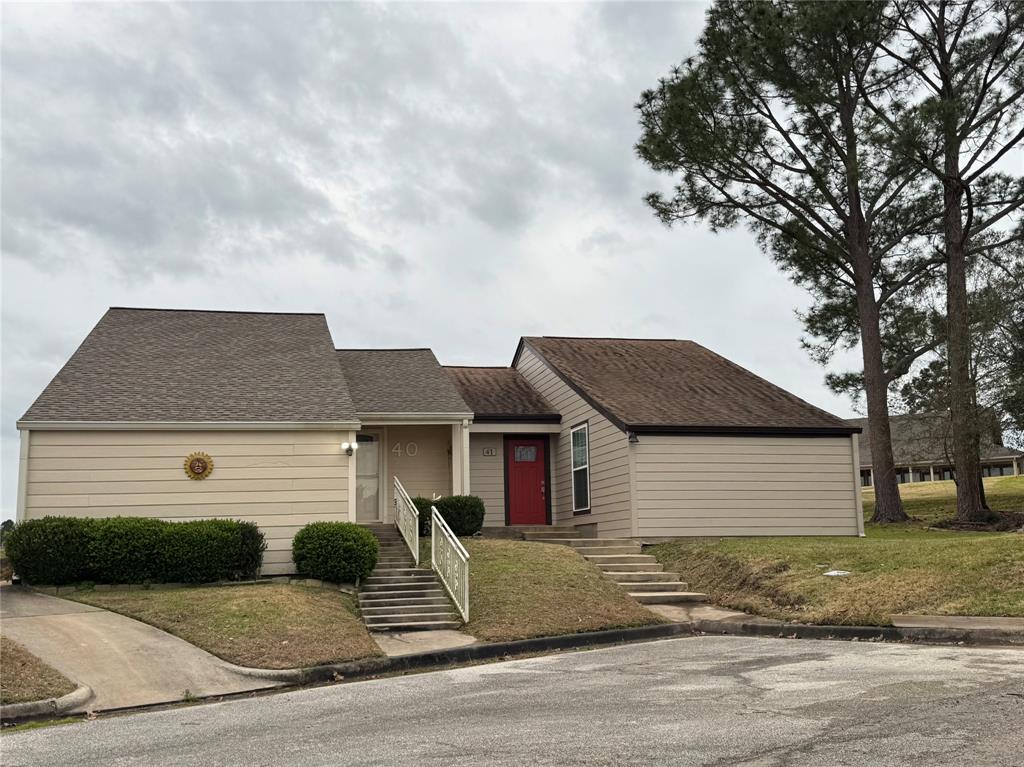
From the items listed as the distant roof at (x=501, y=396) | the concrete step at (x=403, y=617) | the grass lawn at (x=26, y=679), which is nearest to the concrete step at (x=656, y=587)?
the concrete step at (x=403, y=617)

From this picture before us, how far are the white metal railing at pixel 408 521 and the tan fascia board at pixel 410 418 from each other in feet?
4.48

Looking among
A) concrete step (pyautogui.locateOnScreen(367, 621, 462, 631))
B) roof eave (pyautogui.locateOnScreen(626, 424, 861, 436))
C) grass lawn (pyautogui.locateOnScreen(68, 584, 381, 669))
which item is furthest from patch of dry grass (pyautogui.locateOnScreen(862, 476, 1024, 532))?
grass lawn (pyautogui.locateOnScreen(68, 584, 381, 669))

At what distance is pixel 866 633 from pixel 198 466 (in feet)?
33.3

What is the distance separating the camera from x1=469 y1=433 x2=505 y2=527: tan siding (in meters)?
21.8

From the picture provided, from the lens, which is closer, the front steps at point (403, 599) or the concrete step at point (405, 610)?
the front steps at point (403, 599)

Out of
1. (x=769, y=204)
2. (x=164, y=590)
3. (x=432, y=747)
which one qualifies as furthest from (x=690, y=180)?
(x=432, y=747)

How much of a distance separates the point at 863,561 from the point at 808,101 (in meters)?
12.2

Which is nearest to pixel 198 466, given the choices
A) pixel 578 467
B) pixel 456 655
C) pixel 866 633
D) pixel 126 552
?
pixel 126 552

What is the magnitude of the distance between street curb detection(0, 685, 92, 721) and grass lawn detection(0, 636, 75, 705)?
0.09m

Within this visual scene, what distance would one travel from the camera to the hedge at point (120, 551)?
13758 millimetres

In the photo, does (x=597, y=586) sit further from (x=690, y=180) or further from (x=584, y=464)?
(x=690, y=180)

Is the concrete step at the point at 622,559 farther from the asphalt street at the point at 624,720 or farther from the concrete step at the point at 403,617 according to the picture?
the asphalt street at the point at 624,720

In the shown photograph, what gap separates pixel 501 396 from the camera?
23125 mm

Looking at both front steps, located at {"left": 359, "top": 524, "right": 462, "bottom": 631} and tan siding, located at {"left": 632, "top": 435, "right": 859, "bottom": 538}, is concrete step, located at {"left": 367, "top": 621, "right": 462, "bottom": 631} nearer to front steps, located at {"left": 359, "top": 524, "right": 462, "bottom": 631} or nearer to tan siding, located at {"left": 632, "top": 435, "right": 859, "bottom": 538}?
front steps, located at {"left": 359, "top": 524, "right": 462, "bottom": 631}
